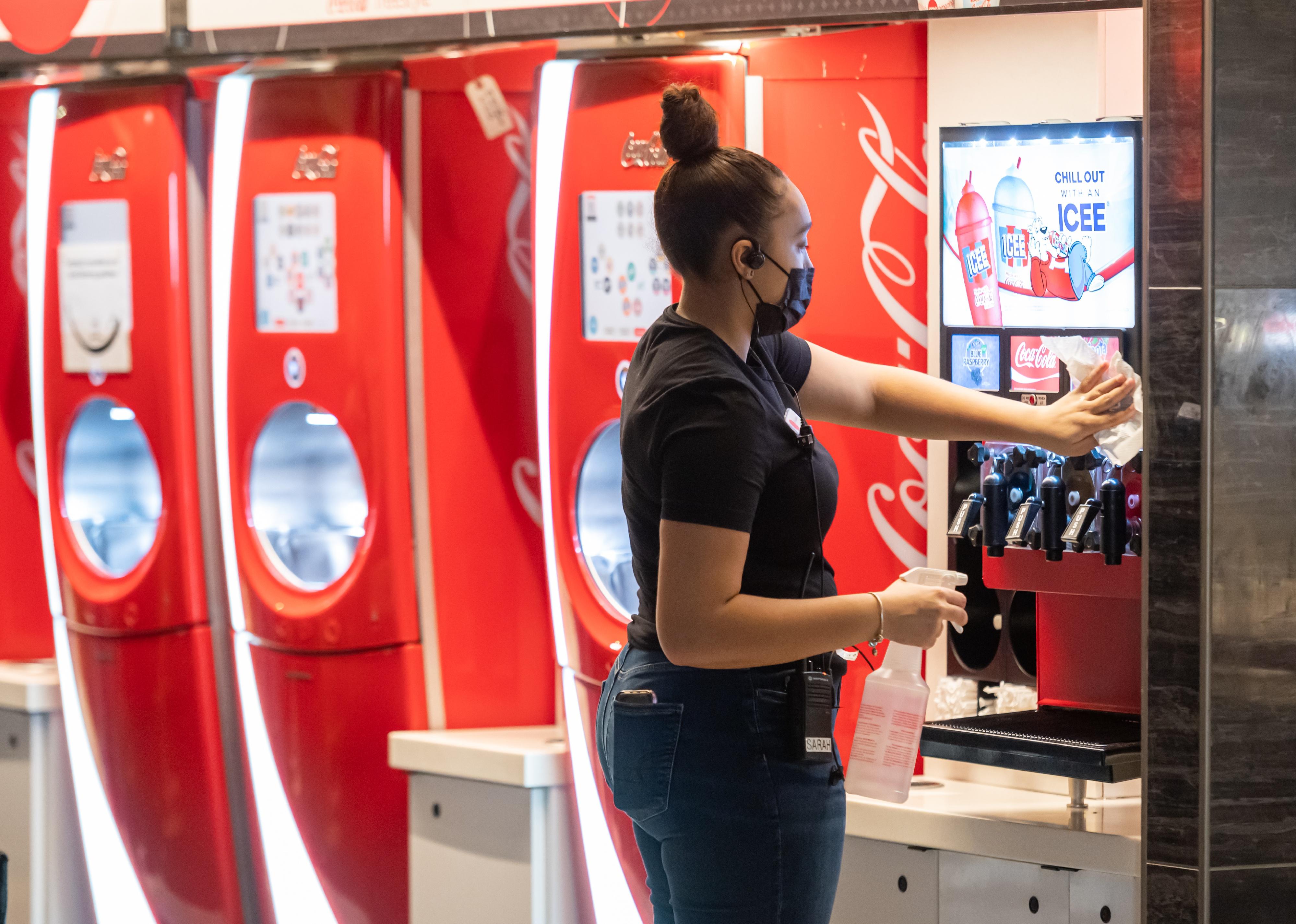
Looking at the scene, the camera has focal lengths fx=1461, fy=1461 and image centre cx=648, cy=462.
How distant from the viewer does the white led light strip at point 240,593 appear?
128 inches

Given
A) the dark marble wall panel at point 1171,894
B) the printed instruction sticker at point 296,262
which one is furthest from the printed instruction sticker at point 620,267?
the dark marble wall panel at point 1171,894

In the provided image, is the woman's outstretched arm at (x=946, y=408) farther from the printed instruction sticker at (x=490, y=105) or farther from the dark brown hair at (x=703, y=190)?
the printed instruction sticker at (x=490, y=105)

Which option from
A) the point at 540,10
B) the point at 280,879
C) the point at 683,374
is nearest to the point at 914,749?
the point at 683,374

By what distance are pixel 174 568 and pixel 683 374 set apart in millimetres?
2015

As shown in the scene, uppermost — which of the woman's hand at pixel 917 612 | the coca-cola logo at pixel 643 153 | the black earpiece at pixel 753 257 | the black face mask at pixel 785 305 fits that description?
the coca-cola logo at pixel 643 153

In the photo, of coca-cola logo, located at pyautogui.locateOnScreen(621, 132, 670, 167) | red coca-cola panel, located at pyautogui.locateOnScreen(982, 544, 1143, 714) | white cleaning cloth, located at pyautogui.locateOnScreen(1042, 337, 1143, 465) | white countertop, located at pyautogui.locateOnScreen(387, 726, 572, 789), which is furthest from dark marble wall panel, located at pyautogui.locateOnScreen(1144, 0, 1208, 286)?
white countertop, located at pyautogui.locateOnScreen(387, 726, 572, 789)

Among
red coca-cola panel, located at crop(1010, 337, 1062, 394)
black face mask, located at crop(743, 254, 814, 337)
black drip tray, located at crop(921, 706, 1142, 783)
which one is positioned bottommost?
black drip tray, located at crop(921, 706, 1142, 783)

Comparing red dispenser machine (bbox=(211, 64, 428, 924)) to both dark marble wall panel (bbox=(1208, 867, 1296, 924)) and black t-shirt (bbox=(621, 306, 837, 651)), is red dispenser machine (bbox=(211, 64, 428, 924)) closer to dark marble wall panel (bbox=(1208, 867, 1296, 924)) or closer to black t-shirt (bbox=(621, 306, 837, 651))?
black t-shirt (bbox=(621, 306, 837, 651))

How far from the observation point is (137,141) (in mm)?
3305

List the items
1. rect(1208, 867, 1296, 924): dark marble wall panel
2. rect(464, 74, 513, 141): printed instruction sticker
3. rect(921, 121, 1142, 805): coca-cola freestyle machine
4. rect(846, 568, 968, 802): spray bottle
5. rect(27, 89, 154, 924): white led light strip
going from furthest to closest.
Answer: rect(27, 89, 154, 924): white led light strip, rect(464, 74, 513, 141): printed instruction sticker, rect(921, 121, 1142, 805): coca-cola freestyle machine, rect(1208, 867, 1296, 924): dark marble wall panel, rect(846, 568, 968, 802): spray bottle

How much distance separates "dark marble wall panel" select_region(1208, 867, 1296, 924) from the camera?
228 centimetres

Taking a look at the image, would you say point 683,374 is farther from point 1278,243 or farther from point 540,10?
point 540,10

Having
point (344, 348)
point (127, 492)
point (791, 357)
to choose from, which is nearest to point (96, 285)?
point (127, 492)

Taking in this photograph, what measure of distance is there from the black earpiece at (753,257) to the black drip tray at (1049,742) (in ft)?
3.39
